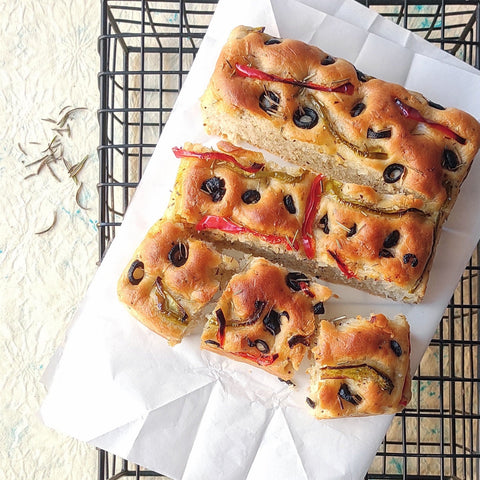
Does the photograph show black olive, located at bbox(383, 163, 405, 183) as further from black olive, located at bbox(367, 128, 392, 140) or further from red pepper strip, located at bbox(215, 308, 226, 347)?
red pepper strip, located at bbox(215, 308, 226, 347)

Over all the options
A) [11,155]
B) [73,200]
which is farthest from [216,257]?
[11,155]

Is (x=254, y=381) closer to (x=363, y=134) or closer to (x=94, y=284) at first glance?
(x=94, y=284)

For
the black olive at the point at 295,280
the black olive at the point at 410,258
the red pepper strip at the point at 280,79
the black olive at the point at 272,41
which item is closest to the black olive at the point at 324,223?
the black olive at the point at 295,280

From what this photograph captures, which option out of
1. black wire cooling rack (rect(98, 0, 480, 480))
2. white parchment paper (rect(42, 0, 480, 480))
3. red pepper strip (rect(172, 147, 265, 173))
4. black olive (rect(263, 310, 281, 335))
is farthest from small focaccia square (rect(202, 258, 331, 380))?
black wire cooling rack (rect(98, 0, 480, 480))

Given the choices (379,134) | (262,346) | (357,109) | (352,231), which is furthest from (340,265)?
(357,109)

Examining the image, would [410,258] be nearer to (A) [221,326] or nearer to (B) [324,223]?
(B) [324,223]

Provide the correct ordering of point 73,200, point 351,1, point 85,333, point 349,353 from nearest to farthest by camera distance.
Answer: point 349,353
point 85,333
point 351,1
point 73,200

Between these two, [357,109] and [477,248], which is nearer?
[357,109]
